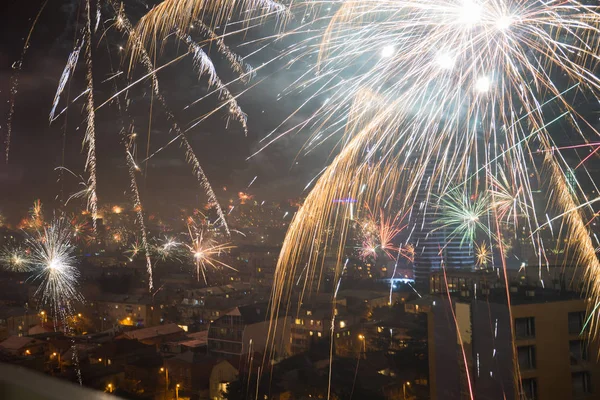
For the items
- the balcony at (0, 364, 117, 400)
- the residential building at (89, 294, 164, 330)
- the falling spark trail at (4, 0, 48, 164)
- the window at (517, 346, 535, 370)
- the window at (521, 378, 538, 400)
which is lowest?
the balcony at (0, 364, 117, 400)

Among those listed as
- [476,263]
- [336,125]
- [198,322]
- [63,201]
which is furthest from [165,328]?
[336,125]

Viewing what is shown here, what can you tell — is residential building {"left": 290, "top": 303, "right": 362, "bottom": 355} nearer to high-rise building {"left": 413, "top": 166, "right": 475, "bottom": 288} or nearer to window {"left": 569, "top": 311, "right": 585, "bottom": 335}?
high-rise building {"left": 413, "top": 166, "right": 475, "bottom": 288}

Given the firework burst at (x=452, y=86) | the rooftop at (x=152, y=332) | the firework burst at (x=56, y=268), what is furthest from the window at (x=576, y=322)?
the firework burst at (x=56, y=268)

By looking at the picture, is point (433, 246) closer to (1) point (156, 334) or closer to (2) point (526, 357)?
(2) point (526, 357)

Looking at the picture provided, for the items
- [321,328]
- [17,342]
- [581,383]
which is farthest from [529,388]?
[17,342]

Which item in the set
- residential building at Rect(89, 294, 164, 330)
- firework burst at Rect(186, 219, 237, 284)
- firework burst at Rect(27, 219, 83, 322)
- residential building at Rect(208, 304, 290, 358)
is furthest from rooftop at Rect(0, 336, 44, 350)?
firework burst at Rect(186, 219, 237, 284)

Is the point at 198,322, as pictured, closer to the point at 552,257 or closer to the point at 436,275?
the point at 436,275

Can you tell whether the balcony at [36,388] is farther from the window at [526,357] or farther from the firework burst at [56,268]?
the firework burst at [56,268]
